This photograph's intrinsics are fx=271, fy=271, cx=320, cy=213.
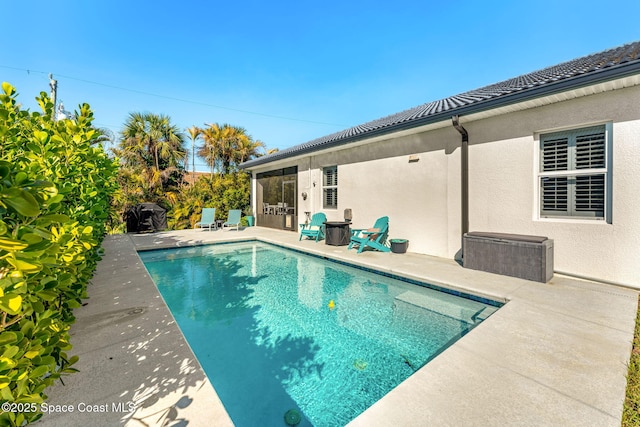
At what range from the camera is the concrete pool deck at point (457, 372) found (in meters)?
1.95

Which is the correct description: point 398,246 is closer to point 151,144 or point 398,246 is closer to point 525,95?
point 525,95

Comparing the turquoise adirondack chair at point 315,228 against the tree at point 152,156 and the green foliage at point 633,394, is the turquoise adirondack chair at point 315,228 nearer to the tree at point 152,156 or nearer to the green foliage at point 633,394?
the green foliage at point 633,394

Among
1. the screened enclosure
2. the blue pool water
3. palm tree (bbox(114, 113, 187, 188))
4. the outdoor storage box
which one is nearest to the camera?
the blue pool water

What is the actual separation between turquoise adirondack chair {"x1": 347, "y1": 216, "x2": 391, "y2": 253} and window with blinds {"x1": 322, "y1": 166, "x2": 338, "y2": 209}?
2.52 meters

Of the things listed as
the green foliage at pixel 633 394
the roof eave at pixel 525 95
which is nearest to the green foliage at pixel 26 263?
the green foliage at pixel 633 394

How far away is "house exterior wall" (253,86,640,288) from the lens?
462cm

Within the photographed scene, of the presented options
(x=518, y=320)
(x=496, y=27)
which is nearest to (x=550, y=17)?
(x=496, y=27)

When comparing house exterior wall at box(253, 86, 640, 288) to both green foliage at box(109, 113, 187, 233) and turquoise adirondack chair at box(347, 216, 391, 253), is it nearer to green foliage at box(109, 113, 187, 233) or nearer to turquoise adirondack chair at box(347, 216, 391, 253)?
turquoise adirondack chair at box(347, 216, 391, 253)

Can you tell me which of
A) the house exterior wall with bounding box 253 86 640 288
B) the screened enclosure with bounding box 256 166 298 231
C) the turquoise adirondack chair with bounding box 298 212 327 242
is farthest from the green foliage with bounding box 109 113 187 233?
the house exterior wall with bounding box 253 86 640 288

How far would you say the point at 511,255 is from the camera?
5.23 m

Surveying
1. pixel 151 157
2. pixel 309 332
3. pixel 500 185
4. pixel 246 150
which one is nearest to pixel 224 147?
pixel 246 150

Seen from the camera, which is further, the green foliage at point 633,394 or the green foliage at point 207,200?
the green foliage at point 207,200

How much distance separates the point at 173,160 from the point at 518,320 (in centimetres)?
1719

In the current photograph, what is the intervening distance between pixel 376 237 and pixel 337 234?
4.57 ft
